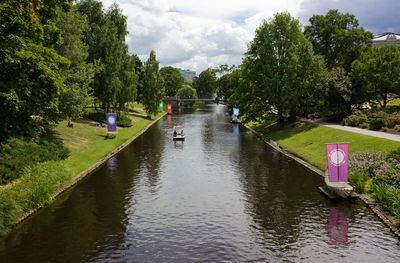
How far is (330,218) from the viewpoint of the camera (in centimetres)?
1842

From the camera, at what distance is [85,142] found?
39781mm

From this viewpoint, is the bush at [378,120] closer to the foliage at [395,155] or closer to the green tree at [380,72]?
the green tree at [380,72]

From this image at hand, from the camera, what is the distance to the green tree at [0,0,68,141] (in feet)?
56.0

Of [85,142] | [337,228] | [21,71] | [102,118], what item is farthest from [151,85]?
[337,228]

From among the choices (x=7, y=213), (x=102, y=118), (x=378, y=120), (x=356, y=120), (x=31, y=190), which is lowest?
(x=7, y=213)

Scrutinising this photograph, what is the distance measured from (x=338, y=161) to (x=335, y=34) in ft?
203

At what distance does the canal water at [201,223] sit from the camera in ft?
47.0

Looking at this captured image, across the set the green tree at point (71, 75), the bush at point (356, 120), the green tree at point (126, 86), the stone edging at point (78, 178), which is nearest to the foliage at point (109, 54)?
the green tree at point (126, 86)

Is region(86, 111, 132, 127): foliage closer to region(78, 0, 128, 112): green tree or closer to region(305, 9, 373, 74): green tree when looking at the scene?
region(78, 0, 128, 112): green tree

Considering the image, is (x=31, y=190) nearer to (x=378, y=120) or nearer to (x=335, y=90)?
(x=378, y=120)

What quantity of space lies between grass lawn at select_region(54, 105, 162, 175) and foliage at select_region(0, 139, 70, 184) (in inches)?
61.7

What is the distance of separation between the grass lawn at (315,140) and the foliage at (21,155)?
2551 centimetres

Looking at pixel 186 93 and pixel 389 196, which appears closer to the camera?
pixel 389 196

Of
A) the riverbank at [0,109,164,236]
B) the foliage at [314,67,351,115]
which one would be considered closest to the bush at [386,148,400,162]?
the riverbank at [0,109,164,236]
